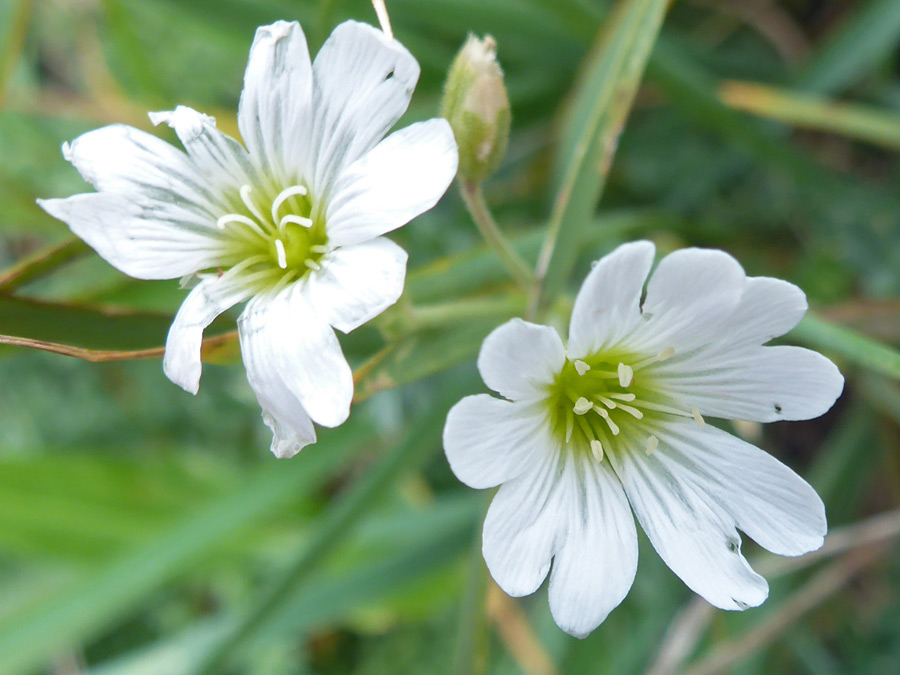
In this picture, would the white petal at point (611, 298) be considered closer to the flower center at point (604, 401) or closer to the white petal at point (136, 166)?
the flower center at point (604, 401)

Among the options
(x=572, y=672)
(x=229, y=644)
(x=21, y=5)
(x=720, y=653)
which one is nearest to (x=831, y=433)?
(x=720, y=653)

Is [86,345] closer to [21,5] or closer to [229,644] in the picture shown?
[229,644]

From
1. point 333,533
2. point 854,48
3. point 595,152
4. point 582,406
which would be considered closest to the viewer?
point 582,406

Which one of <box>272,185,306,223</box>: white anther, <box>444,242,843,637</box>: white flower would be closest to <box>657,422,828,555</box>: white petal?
<box>444,242,843,637</box>: white flower

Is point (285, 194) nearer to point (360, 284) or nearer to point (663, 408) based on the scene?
point (360, 284)

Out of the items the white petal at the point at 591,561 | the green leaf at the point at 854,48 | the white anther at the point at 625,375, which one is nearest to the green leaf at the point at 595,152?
the white anther at the point at 625,375

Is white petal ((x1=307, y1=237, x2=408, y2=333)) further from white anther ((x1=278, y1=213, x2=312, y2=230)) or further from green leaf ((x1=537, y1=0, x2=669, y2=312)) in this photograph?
green leaf ((x1=537, y1=0, x2=669, y2=312))

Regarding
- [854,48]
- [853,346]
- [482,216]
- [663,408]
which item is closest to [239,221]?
[482,216]
